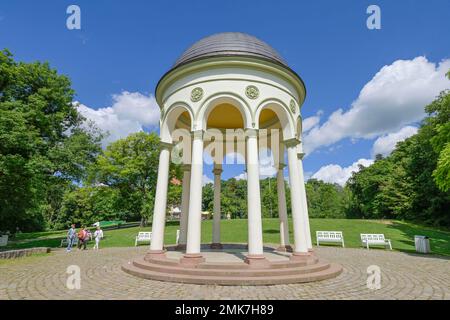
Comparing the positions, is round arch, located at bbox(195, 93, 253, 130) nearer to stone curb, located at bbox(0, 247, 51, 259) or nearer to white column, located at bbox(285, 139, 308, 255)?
white column, located at bbox(285, 139, 308, 255)

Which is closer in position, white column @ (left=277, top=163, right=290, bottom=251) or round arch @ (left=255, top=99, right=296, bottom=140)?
round arch @ (left=255, top=99, right=296, bottom=140)

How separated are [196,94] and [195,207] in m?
4.37

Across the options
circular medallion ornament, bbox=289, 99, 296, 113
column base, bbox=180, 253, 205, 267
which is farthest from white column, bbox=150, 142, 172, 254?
circular medallion ornament, bbox=289, 99, 296, 113

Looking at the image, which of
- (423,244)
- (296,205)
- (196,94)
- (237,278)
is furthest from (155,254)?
(423,244)

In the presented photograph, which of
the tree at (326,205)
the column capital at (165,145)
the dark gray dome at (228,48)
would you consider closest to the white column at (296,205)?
the dark gray dome at (228,48)

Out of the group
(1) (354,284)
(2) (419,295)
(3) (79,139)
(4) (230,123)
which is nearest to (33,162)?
(3) (79,139)

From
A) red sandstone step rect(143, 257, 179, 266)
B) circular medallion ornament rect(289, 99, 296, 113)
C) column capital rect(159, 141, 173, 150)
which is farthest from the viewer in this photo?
Result: column capital rect(159, 141, 173, 150)

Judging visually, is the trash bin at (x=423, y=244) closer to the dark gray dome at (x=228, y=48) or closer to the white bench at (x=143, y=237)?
the dark gray dome at (x=228, y=48)

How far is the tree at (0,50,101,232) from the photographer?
47.1 feet

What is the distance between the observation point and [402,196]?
38188mm

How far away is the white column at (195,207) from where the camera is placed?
852 centimetres

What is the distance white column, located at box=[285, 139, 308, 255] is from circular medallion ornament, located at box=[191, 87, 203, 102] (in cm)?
398

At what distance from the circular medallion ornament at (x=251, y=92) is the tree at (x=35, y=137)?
13.0 m
